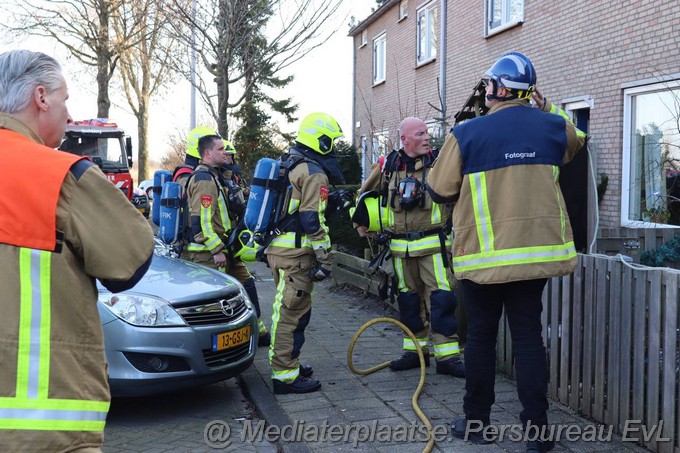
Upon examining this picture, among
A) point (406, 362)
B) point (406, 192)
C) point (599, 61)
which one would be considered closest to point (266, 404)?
point (406, 362)

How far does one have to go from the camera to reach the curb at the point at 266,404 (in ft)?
14.6

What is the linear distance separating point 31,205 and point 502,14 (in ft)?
41.3

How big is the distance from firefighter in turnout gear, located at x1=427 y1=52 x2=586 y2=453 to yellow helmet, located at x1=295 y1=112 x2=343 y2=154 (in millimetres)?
1551

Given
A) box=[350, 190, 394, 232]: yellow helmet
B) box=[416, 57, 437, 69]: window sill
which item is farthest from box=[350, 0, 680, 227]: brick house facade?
box=[350, 190, 394, 232]: yellow helmet

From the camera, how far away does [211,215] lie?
22.1 feet

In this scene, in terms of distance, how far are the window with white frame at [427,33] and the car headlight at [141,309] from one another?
511 inches

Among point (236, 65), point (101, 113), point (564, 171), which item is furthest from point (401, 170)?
point (101, 113)

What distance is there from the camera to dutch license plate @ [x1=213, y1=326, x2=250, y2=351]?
17.2 ft

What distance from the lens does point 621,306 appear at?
4.20 metres

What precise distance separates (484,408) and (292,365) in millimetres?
1739

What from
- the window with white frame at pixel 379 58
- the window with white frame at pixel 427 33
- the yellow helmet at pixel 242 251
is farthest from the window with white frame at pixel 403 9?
the yellow helmet at pixel 242 251

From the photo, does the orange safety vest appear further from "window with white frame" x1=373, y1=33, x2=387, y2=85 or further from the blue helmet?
"window with white frame" x1=373, y1=33, x2=387, y2=85

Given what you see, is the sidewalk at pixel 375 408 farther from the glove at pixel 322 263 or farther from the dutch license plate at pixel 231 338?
the glove at pixel 322 263

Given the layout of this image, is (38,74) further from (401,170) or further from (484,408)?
(401,170)
